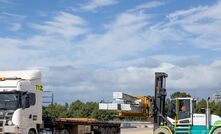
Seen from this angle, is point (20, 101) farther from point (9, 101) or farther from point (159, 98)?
point (159, 98)

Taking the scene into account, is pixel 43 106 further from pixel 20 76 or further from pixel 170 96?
pixel 170 96

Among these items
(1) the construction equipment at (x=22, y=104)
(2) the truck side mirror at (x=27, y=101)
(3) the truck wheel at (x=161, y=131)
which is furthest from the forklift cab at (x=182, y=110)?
(2) the truck side mirror at (x=27, y=101)

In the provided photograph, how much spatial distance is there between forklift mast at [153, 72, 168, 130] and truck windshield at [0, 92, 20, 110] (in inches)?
333

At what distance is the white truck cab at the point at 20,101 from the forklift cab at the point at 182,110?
763 cm

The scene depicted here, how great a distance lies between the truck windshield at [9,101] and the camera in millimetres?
23205

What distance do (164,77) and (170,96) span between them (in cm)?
121

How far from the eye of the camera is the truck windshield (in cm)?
2320

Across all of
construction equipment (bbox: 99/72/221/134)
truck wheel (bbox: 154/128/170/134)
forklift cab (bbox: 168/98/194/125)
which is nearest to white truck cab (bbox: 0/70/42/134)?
construction equipment (bbox: 99/72/221/134)

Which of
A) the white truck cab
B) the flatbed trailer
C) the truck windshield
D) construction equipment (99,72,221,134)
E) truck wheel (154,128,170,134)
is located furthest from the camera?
the flatbed trailer

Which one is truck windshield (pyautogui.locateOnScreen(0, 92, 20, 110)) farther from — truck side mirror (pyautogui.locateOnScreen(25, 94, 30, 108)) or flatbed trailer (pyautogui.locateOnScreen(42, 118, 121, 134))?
flatbed trailer (pyautogui.locateOnScreen(42, 118, 121, 134))

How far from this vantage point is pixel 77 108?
7638cm

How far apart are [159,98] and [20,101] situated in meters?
8.50

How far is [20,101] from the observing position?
2330 centimetres

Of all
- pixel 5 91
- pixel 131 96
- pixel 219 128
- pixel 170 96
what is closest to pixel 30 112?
pixel 5 91
